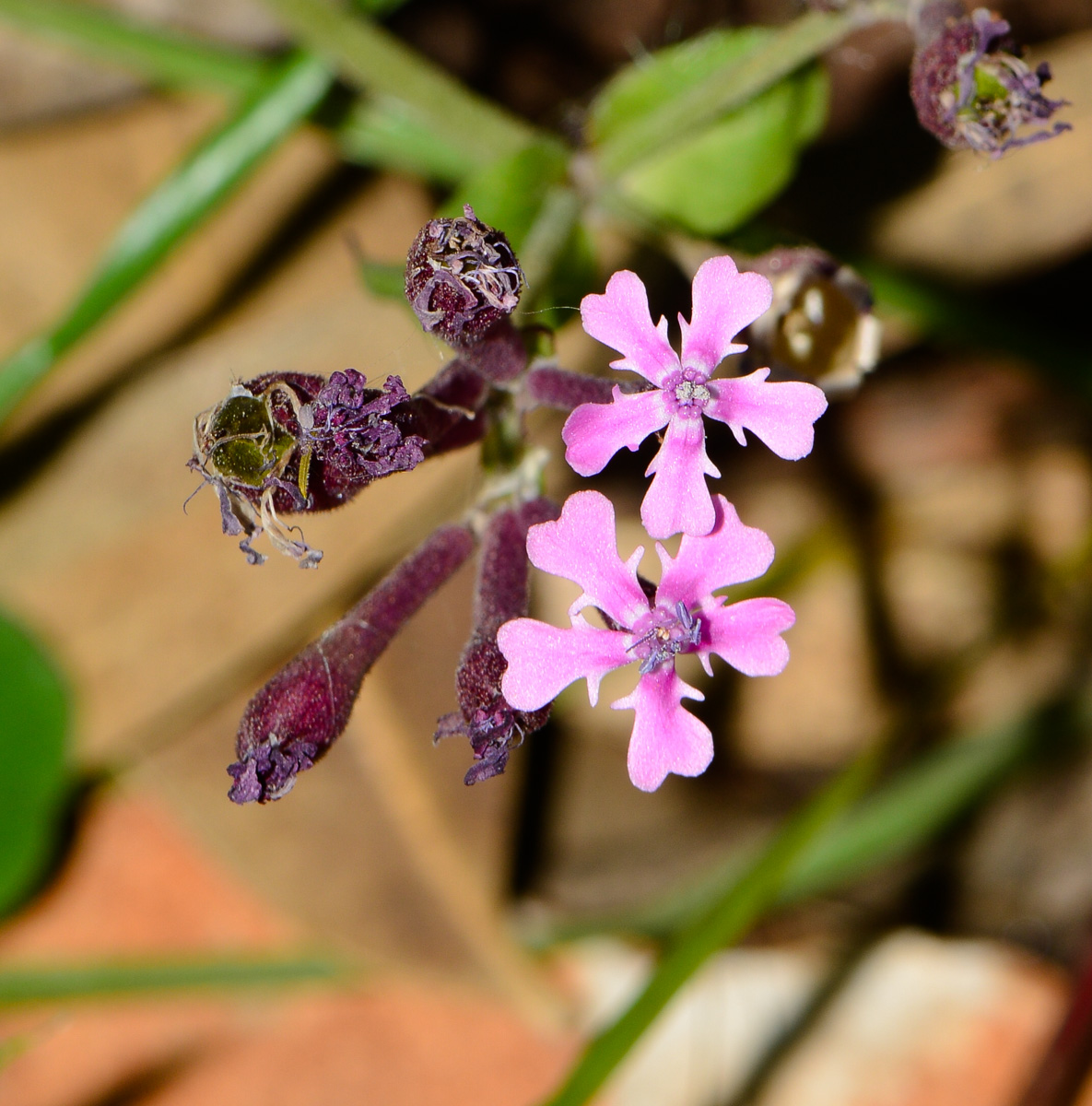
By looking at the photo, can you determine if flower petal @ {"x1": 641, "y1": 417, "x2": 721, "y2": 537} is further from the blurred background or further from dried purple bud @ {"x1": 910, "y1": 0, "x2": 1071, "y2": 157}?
the blurred background

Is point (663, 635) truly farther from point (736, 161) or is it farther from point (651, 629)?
point (736, 161)

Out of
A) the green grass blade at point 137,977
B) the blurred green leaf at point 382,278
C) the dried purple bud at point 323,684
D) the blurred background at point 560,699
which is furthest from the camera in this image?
the green grass blade at point 137,977

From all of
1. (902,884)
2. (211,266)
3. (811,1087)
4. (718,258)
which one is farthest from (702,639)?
(902,884)

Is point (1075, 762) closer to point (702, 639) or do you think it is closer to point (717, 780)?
point (717, 780)

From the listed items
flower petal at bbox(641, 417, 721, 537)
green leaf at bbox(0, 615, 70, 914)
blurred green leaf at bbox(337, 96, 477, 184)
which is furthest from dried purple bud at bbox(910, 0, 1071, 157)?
green leaf at bbox(0, 615, 70, 914)

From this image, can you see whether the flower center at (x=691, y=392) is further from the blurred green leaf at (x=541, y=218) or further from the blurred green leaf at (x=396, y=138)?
the blurred green leaf at (x=396, y=138)

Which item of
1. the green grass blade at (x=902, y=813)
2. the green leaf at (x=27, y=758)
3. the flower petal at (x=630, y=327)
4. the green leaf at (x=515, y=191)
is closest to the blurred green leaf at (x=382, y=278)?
the green leaf at (x=515, y=191)
